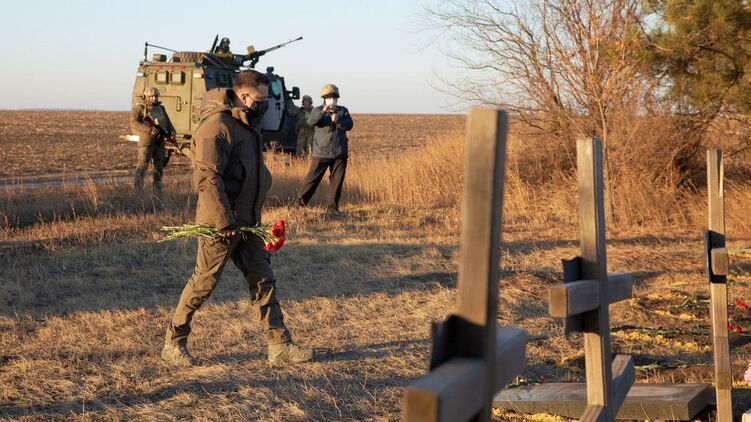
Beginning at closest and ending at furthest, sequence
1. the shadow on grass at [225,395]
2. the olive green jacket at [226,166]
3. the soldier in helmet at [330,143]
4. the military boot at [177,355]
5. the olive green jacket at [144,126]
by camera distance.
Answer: the shadow on grass at [225,395] < the olive green jacket at [226,166] < the military boot at [177,355] < the soldier in helmet at [330,143] < the olive green jacket at [144,126]

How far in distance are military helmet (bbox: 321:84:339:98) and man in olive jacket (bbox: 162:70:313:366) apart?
7.24 m

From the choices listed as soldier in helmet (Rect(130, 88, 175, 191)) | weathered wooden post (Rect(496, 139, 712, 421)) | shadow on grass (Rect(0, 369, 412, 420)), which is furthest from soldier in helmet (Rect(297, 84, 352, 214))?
weathered wooden post (Rect(496, 139, 712, 421))

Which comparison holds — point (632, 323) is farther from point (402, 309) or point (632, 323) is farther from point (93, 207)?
point (93, 207)

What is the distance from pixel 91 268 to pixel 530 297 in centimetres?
425

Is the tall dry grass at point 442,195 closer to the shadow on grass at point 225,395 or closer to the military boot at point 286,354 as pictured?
the military boot at point 286,354

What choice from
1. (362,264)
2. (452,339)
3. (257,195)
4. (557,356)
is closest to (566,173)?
(362,264)

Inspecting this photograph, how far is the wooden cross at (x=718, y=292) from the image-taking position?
4762 millimetres

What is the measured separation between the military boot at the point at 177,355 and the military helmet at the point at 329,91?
24.8 feet

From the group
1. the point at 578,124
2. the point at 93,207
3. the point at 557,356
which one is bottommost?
the point at 557,356

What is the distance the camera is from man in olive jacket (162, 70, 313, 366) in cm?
586

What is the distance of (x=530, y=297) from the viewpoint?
8.47 m

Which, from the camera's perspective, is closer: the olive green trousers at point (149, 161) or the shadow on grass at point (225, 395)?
the shadow on grass at point (225, 395)

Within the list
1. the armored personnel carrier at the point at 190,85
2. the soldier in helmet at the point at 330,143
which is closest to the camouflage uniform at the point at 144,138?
the soldier in helmet at the point at 330,143

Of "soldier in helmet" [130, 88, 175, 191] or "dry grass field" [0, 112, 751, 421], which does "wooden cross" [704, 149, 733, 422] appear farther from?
"soldier in helmet" [130, 88, 175, 191]
